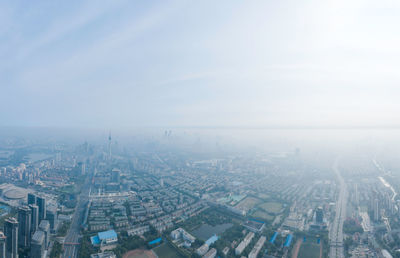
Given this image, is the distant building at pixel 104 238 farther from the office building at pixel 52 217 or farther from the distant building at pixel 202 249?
the distant building at pixel 202 249

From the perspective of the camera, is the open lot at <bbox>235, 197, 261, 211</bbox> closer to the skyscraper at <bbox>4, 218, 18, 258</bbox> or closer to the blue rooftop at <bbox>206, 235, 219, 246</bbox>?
the blue rooftop at <bbox>206, 235, 219, 246</bbox>

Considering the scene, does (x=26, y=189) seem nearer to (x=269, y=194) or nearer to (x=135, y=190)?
(x=135, y=190)

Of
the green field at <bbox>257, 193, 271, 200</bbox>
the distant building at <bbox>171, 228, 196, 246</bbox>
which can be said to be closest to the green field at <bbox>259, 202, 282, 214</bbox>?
the green field at <bbox>257, 193, 271, 200</bbox>

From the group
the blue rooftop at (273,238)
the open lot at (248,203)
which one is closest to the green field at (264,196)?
the open lot at (248,203)

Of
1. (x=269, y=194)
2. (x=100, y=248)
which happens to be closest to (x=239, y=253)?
(x=100, y=248)

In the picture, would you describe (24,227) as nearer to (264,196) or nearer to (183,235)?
(183,235)

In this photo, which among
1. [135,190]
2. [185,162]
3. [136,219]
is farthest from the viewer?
[185,162]

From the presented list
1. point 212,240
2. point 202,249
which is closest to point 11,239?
point 202,249
